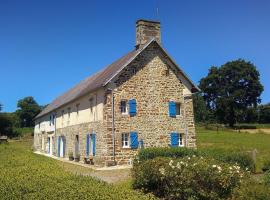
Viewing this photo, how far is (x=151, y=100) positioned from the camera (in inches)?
942

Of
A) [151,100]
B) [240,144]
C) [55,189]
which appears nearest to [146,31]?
[151,100]

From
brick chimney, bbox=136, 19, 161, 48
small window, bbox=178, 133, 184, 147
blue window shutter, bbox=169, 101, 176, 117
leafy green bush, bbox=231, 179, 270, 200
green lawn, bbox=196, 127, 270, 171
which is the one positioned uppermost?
brick chimney, bbox=136, 19, 161, 48

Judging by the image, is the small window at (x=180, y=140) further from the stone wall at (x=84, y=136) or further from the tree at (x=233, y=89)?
the tree at (x=233, y=89)

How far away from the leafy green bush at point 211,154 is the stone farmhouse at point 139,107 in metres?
4.59

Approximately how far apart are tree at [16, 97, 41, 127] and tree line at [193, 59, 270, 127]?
55.3 meters

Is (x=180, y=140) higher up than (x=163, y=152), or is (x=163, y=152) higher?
(x=180, y=140)

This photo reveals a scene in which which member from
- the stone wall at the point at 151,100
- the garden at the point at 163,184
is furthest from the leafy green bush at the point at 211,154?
the stone wall at the point at 151,100

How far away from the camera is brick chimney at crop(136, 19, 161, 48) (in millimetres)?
24953

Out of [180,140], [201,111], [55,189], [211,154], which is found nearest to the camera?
[55,189]

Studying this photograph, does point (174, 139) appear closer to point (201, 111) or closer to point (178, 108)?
point (178, 108)

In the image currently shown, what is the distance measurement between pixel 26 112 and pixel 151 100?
87.3 metres

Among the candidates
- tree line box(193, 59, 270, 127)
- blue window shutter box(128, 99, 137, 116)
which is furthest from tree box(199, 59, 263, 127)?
blue window shutter box(128, 99, 137, 116)

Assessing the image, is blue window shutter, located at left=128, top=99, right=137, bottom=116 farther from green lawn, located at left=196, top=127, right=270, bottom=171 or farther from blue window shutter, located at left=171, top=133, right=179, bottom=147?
green lawn, located at left=196, top=127, right=270, bottom=171

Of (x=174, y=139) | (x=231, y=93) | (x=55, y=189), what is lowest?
(x=55, y=189)
